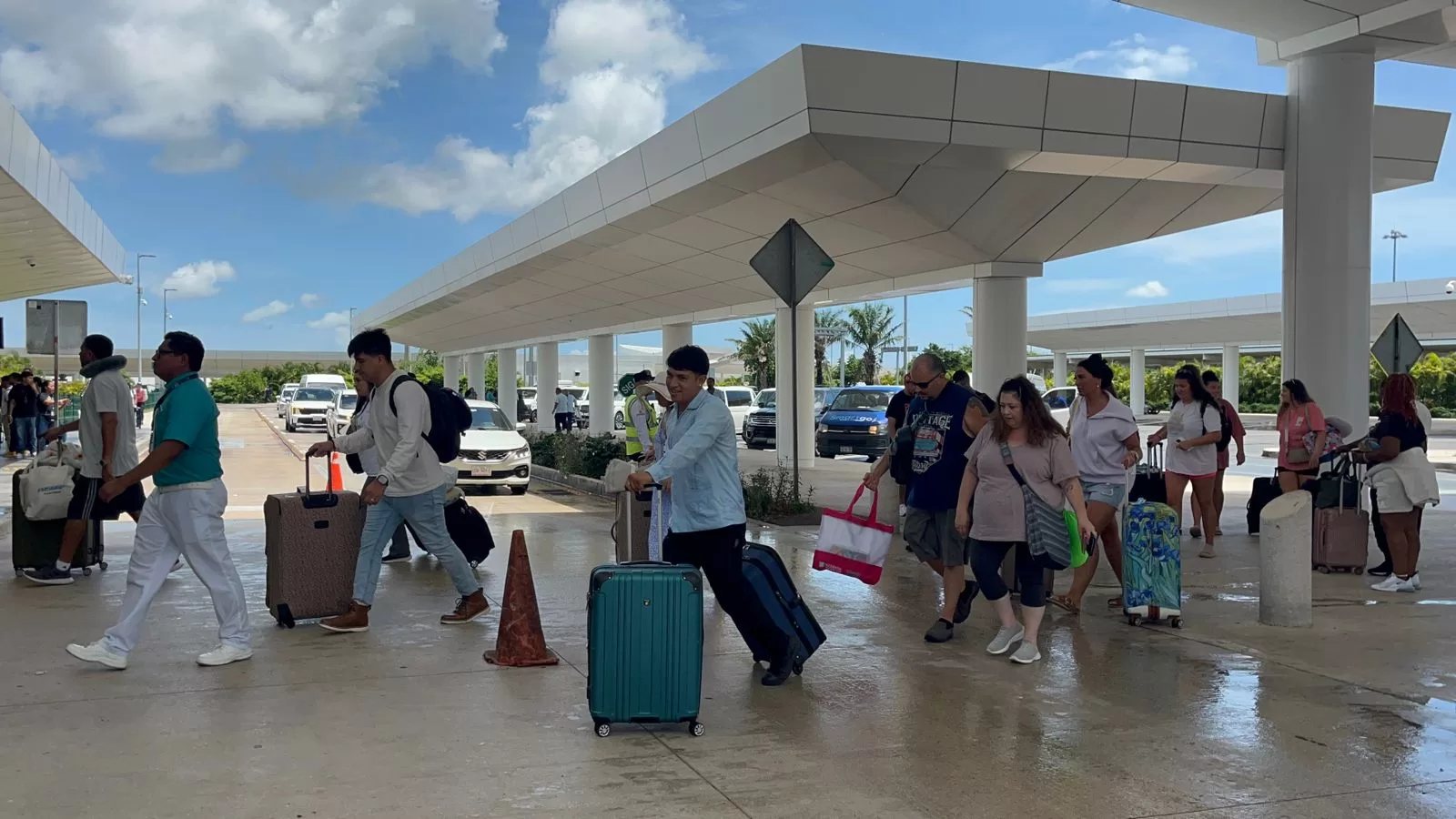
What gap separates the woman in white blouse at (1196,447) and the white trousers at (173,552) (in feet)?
26.3

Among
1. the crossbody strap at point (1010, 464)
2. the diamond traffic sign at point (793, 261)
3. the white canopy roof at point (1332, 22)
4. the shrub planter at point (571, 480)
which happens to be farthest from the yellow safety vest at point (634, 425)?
the white canopy roof at point (1332, 22)

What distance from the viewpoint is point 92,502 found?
9086 millimetres

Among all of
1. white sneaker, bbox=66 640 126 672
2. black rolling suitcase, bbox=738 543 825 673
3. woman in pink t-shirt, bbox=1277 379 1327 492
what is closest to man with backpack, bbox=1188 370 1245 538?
woman in pink t-shirt, bbox=1277 379 1327 492

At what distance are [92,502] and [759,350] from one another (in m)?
67.3

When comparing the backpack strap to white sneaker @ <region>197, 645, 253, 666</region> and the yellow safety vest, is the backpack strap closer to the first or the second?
white sneaker @ <region>197, 645, 253, 666</region>

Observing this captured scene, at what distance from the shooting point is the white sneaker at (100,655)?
6363 mm

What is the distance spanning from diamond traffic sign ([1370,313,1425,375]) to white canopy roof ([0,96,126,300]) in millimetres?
16298

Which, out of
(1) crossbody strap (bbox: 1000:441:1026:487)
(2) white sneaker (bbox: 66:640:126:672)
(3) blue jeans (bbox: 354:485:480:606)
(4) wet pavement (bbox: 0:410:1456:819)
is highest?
(1) crossbody strap (bbox: 1000:441:1026:487)

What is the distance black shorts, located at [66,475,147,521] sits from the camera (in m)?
8.89

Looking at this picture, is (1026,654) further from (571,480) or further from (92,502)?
(571,480)

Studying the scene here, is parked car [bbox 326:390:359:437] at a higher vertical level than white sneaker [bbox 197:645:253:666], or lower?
higher

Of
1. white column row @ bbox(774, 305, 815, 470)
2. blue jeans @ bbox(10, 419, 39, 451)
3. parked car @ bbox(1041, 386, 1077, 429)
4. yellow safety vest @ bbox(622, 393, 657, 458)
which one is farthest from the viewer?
parked car @ bbox(1041, 386, 1077, 429)

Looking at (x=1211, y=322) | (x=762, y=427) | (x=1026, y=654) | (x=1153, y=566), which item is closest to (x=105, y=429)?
(x=1026, y=654)

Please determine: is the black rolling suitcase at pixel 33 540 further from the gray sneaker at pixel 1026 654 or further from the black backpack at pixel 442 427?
the gray sneaker at pixel 1026 654
